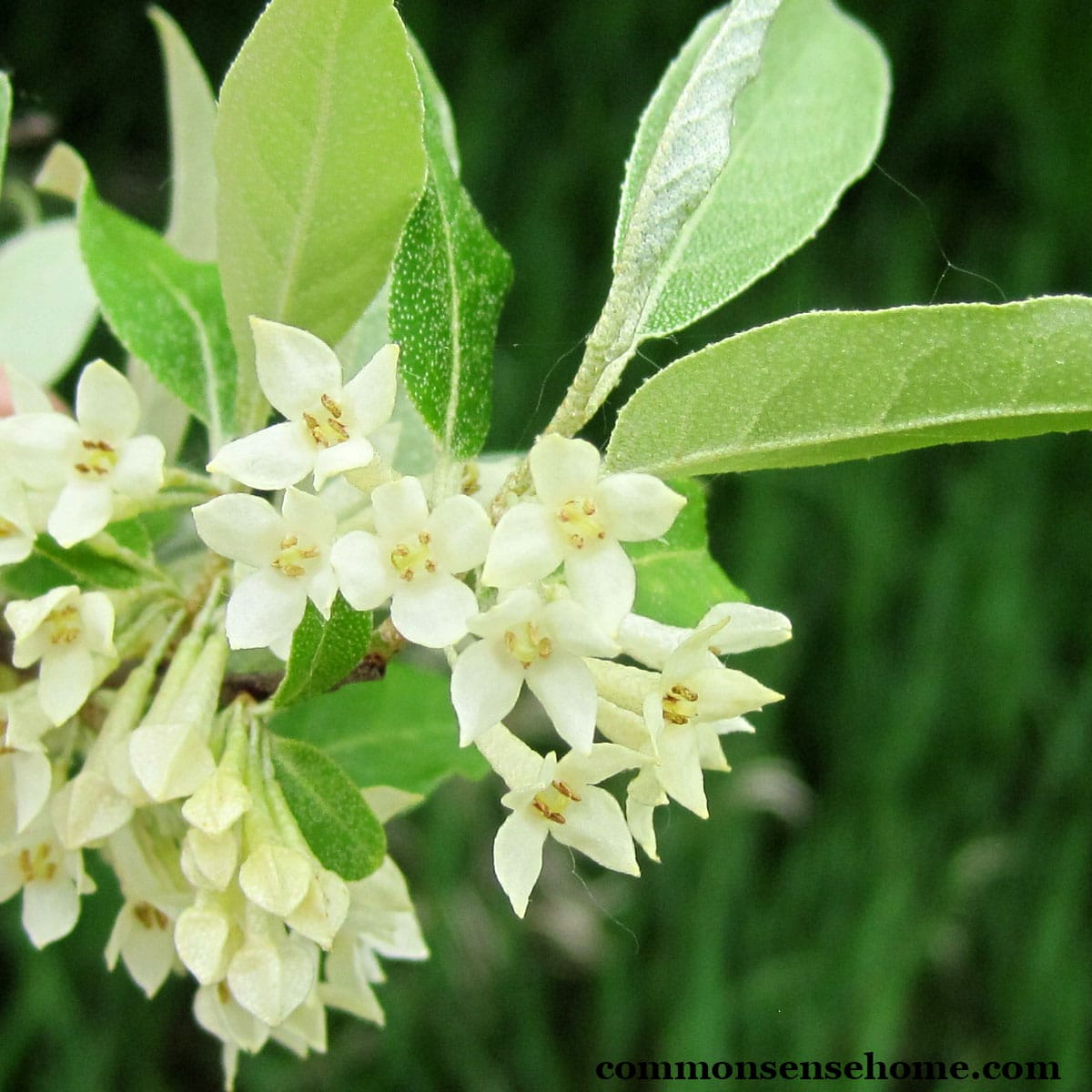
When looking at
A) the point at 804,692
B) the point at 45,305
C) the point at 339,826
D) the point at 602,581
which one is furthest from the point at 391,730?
the point at 804,692

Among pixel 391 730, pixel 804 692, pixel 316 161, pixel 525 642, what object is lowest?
pixel 804 692

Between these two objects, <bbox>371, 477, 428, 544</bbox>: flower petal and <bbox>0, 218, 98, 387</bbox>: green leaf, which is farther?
<bbox>0, 218, 98, 387</bbox>: green leaf

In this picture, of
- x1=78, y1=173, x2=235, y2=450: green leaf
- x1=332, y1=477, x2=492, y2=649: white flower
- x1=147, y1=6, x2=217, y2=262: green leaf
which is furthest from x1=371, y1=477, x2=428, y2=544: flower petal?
x1=147, y1=6, x2=217, y2=262: green leaf

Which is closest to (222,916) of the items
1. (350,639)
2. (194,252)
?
(350,639)

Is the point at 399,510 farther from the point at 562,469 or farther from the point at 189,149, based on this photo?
the point at 189,149

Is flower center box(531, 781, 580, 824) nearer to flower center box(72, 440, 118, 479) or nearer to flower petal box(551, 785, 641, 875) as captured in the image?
flower petal box(551, 785, 641, 875)

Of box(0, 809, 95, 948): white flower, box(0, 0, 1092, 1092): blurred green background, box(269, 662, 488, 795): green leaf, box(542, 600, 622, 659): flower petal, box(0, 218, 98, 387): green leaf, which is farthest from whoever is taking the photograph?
box(0, 0, 1092, 1092): blurred green background
